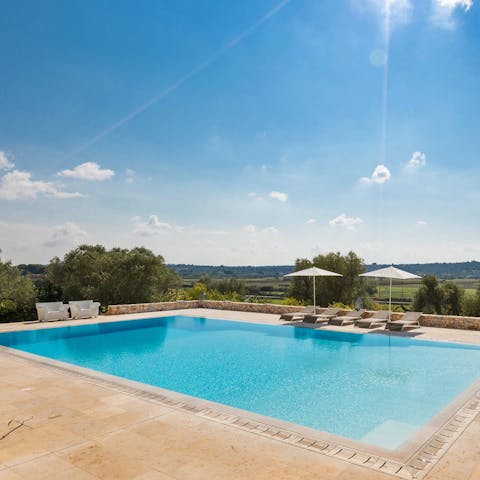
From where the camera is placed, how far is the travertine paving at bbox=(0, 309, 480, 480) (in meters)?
4.31

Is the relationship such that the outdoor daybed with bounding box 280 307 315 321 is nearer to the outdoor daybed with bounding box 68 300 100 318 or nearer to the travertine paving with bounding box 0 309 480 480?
the outdoor daybed with bounding box 68 300 100 318

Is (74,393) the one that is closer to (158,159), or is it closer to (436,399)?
(436,399)

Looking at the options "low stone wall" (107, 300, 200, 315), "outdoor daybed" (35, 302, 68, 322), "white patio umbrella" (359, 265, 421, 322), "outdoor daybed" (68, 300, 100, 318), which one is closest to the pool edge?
"white patio umbrella" (359, 265, 421, 322)

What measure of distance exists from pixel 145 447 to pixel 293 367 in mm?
6264

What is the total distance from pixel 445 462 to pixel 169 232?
29.9 meters

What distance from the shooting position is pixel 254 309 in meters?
20.7

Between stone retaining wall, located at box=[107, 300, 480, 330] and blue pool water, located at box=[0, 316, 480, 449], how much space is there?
2.99 metres

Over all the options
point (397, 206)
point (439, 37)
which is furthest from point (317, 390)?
point (397, 206)

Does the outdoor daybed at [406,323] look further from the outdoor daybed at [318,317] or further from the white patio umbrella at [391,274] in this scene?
the outdoor daybed at [318,317]

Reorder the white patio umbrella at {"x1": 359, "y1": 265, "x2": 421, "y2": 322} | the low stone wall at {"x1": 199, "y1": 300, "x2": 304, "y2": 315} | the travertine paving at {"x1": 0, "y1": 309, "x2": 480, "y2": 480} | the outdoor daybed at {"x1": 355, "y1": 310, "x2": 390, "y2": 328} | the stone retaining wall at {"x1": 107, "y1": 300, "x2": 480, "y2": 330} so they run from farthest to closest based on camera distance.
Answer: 1. the low stone wall at {"x1": 199, "y1": 300, "x2": 304, "y2": 315}
2. the outdoor daybed at {"x1": 355, "y1": 310, "x2": 390, "y2": 328}
3. the stone retaining wall at {"x1": 107, "y1": 300, "x2": 480, "y2": 330}
4. the white patio umbrella at {"x1": 359, "y1": 265, "x2": 421, "y2": 322}
5. the travertine paving at {"x1": 0, "y1": 309, "x2": 480, "y2": 480}

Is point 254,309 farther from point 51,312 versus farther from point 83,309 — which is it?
point 51,312

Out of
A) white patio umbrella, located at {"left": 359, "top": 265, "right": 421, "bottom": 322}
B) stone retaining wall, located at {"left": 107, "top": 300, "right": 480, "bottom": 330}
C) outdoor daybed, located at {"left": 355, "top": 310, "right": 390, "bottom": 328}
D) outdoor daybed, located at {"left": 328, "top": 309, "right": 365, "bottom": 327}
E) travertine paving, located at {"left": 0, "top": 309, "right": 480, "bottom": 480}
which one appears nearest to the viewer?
travertine paving, located at {"left": 0, "top": 309, "right": 480, "bottom": 480}

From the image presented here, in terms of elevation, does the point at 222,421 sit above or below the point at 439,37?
below

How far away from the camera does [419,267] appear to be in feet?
212
